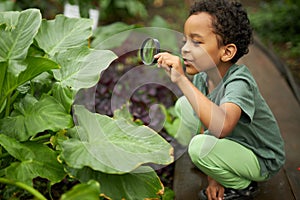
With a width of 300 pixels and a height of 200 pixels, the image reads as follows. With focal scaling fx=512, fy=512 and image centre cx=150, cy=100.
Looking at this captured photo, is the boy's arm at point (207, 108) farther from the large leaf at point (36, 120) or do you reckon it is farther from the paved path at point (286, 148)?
the paved path at point (286, 148)

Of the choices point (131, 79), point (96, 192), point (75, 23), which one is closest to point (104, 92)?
point (131, 79)

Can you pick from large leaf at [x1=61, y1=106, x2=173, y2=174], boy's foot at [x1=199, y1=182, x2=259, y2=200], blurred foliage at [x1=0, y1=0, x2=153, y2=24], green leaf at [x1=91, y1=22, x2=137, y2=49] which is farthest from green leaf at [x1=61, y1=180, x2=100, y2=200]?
blurred foliage at [x1=0, y1=0, x2=153, y2=24]

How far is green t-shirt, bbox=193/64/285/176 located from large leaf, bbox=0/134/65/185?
657 millimetres

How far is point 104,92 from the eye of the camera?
134 inches

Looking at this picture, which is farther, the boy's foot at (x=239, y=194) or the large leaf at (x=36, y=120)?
the boy's foot at (x=239, y=194)

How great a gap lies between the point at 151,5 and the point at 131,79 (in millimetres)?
1728

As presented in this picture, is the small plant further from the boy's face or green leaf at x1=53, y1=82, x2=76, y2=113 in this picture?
the boy's face

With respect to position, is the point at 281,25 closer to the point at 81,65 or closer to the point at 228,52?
Result: the point at 228,52

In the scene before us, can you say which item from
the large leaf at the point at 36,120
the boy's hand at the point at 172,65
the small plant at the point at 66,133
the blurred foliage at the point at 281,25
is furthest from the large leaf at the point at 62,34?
the blurred foliage at the point at 281,25

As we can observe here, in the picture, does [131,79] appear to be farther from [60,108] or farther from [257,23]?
[60,108]

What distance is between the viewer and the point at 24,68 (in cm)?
187

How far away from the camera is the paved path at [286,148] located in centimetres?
235

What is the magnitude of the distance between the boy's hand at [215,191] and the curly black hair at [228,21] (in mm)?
600

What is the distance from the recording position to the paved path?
2354 mm
